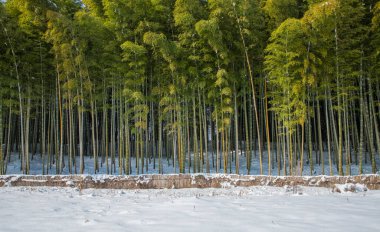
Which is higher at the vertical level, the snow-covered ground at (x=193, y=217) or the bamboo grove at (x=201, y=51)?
the bamboo grove at (x=201, y=51)

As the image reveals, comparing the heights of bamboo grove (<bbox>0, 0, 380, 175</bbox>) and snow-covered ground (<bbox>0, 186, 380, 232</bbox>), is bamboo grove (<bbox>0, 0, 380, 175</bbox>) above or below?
above

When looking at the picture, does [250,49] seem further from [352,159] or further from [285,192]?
[352,159]

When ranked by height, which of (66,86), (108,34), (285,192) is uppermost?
(108,34)

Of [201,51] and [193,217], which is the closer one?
[193,217]

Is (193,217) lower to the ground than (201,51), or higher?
lower

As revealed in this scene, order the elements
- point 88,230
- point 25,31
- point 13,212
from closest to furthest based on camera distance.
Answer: point 88,230 → point 13,212 → point 25,31

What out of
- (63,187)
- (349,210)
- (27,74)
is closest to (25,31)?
(27,74)

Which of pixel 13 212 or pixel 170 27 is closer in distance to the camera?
pixel 13 212

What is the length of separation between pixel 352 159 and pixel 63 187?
9.80 m

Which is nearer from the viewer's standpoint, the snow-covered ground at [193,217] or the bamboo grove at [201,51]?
the snow-covered ground at [193,217]

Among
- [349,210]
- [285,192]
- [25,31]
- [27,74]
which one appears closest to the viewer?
[349,210]

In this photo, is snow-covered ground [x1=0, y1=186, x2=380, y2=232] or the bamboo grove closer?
snow-covered ground [x1=0, y1=186, x2=380, y2=232]

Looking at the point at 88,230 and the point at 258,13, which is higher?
the point at 258,13

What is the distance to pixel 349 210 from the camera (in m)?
3.35
